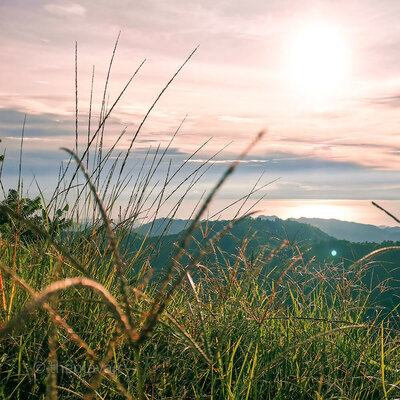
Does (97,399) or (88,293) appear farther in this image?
(88,293)

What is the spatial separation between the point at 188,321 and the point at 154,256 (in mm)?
654

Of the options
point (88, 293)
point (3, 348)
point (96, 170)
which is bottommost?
point (3, 348)

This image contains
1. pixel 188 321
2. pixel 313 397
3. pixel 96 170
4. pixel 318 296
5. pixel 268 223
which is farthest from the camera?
pixel 268 223

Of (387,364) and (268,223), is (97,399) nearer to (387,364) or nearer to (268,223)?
(387,364)

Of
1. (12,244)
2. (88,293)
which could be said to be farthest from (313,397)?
(12,244)

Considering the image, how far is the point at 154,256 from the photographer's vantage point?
2859 millimetres

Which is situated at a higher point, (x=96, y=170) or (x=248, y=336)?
(x=96, y=170)

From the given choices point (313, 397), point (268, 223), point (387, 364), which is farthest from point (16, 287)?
point (268, 223)

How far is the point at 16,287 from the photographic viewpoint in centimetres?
215

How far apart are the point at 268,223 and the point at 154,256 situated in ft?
312

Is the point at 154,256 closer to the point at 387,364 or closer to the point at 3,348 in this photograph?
the point at 3,348

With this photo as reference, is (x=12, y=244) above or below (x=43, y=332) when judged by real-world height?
above

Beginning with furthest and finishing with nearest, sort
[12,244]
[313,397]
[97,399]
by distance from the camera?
[12,244], [313,397], [97,399]

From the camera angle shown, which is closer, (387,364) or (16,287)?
(16,287)
